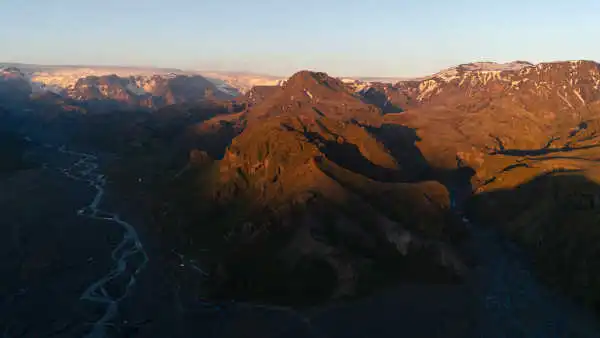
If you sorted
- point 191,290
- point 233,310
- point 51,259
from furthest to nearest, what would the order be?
1. point 51,259
2. point 191,290
3. point 233,310

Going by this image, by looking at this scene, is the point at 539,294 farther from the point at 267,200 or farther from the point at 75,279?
the point at 75,279

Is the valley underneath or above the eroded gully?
above

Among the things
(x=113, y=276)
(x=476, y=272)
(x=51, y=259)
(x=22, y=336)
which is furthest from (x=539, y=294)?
(x=51, y=259)

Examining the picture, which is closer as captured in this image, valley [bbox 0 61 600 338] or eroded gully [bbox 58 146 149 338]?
valley [bbox 0 61 600 338]

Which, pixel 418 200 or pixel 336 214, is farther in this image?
pixel 418 200

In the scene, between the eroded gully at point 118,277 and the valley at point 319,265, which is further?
the eroded gully at point 118,277

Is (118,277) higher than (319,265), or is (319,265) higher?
(319,265)

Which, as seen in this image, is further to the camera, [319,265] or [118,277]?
[118,277]

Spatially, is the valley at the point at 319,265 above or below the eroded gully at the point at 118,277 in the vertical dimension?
above

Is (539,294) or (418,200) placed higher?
(418,200)

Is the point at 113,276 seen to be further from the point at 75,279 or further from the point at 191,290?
the point at 191,290

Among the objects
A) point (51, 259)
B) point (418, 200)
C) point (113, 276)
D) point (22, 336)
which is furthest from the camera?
point (418, 200)
